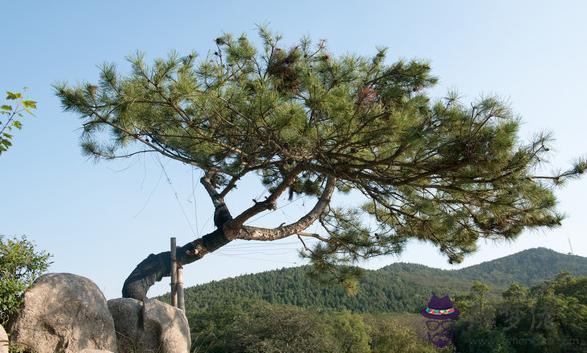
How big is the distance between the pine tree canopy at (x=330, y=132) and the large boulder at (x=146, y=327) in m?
0.67

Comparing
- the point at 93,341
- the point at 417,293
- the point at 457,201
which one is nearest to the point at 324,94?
the point at 457,201

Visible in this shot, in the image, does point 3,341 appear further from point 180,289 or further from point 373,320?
point 373,320

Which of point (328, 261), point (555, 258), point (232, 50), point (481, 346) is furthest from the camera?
point (555, 258)

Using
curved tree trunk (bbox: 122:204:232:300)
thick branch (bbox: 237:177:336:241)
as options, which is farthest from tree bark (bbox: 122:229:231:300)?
thick branch (bbox: 237:177:336:241)

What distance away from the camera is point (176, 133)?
4.77 metres

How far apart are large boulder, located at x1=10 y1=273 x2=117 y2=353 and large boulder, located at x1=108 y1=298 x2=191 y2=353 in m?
0.19

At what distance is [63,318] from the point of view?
4336 mm

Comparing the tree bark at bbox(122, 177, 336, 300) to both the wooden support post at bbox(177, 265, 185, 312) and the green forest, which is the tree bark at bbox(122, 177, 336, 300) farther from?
the green forest

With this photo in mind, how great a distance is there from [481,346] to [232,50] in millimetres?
14946

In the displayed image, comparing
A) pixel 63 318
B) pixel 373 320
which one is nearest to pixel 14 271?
pixel 63 318

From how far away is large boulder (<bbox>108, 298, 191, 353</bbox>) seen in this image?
471 centimetres

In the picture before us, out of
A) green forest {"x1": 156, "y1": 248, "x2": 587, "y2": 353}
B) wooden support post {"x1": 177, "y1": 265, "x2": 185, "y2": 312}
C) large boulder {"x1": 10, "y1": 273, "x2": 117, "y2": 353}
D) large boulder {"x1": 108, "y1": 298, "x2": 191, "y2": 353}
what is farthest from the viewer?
green forest {"x1": 156, "y1": 248, "x2": 587, "y2": 353}

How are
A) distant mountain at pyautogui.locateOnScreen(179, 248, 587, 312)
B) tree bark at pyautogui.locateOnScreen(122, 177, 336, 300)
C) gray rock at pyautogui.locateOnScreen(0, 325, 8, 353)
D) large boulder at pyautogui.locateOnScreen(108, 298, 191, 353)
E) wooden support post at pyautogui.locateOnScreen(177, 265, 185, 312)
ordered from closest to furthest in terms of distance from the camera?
1. gray rock at pyautogui.locateOnScreen(0, 325, 8, 353)
2. large boulder at pyautogui.locateOnScreen(108, 298, 191, 353)
3. tree bark at pyautogui.locateOnScreen(122, 177, 336, 300)
4. wooden support post at pyautogui.locateOnScreen(177, 265, 185, 312)
5. distant mountain at pyautogui.locateOnScreen(179, 248, 587, 312)

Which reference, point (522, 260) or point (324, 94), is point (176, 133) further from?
point (522, 260)
